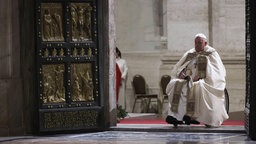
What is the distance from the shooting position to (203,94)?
14.1 metres

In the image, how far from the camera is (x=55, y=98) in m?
13.9

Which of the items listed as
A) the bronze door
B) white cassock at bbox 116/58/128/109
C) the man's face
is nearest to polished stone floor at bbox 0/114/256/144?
the bronze door

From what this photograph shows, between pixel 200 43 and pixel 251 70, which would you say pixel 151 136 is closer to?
pixel 251 70

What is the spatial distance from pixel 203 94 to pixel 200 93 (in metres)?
0.06

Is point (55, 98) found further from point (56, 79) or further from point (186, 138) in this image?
point (186, 138)

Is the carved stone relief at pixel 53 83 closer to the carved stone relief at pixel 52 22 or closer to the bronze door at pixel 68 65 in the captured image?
the bronze door at pixel 68 65

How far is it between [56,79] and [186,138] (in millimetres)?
2493

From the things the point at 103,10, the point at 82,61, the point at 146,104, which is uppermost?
the point at 103,10

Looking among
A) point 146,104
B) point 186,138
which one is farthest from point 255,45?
point 146,104

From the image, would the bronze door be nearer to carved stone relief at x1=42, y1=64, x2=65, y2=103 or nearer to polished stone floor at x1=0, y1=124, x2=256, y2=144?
carved stone relief at x1=42, y1=64, x2=65, y2=103

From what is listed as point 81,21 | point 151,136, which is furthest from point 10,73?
point 151,136

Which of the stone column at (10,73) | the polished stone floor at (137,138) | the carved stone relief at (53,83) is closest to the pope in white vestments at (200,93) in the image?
the polished stone floor at (137,138)

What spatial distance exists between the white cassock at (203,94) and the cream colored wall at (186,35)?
14.9ft

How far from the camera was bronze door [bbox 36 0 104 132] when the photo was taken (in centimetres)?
1376
